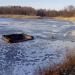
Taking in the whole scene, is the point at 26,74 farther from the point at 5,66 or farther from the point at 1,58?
the point at 1,58

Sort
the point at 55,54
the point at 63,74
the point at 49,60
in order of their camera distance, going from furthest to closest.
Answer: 1. the point at 55,54
2. the point at 49,60
3. the point at 63,74

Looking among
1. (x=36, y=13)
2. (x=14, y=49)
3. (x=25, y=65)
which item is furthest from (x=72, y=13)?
(x=25, y=65)

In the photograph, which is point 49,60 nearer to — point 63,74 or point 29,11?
point 63,74

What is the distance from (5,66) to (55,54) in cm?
325

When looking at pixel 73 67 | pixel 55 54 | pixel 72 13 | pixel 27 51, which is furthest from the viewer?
pixel 72 13

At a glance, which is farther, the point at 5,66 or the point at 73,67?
the point at 5,66

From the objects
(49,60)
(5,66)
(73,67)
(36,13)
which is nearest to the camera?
(73,67)

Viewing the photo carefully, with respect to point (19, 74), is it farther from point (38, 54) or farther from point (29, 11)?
point (29, 11)

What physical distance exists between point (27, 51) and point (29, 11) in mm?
48373

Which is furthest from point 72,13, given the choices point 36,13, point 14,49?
point 14,49

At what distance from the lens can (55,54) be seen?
12875 millimetres

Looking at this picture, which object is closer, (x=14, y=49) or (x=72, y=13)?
(x=14, y=49)

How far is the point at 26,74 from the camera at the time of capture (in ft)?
30.0

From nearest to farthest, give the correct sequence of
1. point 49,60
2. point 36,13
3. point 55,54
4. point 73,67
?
point 73,67, point 49,60, point 55,54, point 36,13
